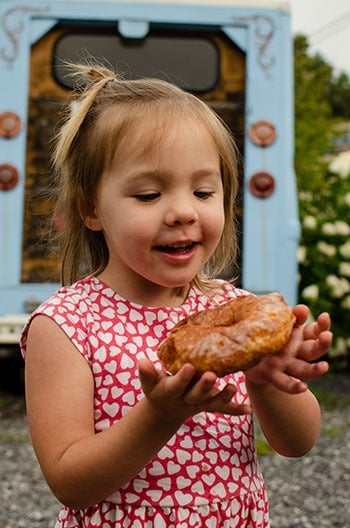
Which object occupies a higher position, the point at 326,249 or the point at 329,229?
the point at 329,229

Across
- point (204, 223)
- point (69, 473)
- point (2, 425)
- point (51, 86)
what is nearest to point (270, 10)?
point (51, 86)

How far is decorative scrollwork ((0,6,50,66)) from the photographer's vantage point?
18.0 ft

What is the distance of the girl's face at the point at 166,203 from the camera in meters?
1.60

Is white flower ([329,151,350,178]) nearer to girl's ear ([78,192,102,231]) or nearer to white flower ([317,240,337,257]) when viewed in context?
white flower ([317,240,337,257])

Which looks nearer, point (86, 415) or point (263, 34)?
point (86, 415)

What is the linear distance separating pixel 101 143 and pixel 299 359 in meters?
0.61

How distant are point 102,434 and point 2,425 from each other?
12.5ft

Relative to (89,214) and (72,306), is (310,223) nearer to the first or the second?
(89,214)

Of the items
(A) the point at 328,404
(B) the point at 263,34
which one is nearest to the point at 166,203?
(B) the point at 263,34

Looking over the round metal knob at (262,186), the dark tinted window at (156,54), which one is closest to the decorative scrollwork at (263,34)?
the dark tinted window at (156,54)

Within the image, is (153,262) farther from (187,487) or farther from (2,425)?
(2,425)

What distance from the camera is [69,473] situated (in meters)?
1.48

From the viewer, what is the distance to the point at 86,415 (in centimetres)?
155

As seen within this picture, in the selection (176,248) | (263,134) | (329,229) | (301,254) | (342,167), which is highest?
(342,167)
